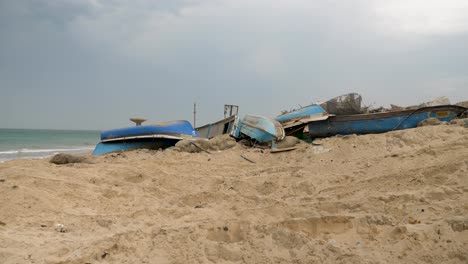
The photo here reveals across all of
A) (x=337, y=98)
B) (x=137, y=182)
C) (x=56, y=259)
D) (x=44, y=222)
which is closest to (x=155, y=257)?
(x=56, y=259)

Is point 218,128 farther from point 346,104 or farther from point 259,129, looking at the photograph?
point 346,104

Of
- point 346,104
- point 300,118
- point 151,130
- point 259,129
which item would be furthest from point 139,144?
point 346,104

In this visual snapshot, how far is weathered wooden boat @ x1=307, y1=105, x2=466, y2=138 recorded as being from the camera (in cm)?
878

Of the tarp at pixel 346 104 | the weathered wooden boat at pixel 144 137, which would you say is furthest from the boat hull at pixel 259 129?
the tarp at pixel 346 104

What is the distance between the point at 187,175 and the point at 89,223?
2.58 metres

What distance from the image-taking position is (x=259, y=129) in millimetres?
9992

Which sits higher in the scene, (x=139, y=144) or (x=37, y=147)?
(x=139, y=144)

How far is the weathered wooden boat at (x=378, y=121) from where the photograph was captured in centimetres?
878

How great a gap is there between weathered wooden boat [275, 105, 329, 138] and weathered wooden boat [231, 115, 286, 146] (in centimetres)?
60

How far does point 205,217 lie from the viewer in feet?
12.3

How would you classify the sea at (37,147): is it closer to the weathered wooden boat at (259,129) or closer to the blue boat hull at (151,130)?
the blue boat hull at (151,130)

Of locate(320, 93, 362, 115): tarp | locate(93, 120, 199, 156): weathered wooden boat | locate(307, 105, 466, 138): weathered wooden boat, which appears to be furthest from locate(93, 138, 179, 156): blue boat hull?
locate(320, 93, 362, 115): tarp

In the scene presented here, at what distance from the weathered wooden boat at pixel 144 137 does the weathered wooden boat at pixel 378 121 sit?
13.4 feet

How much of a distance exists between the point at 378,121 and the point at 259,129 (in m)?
3.22
